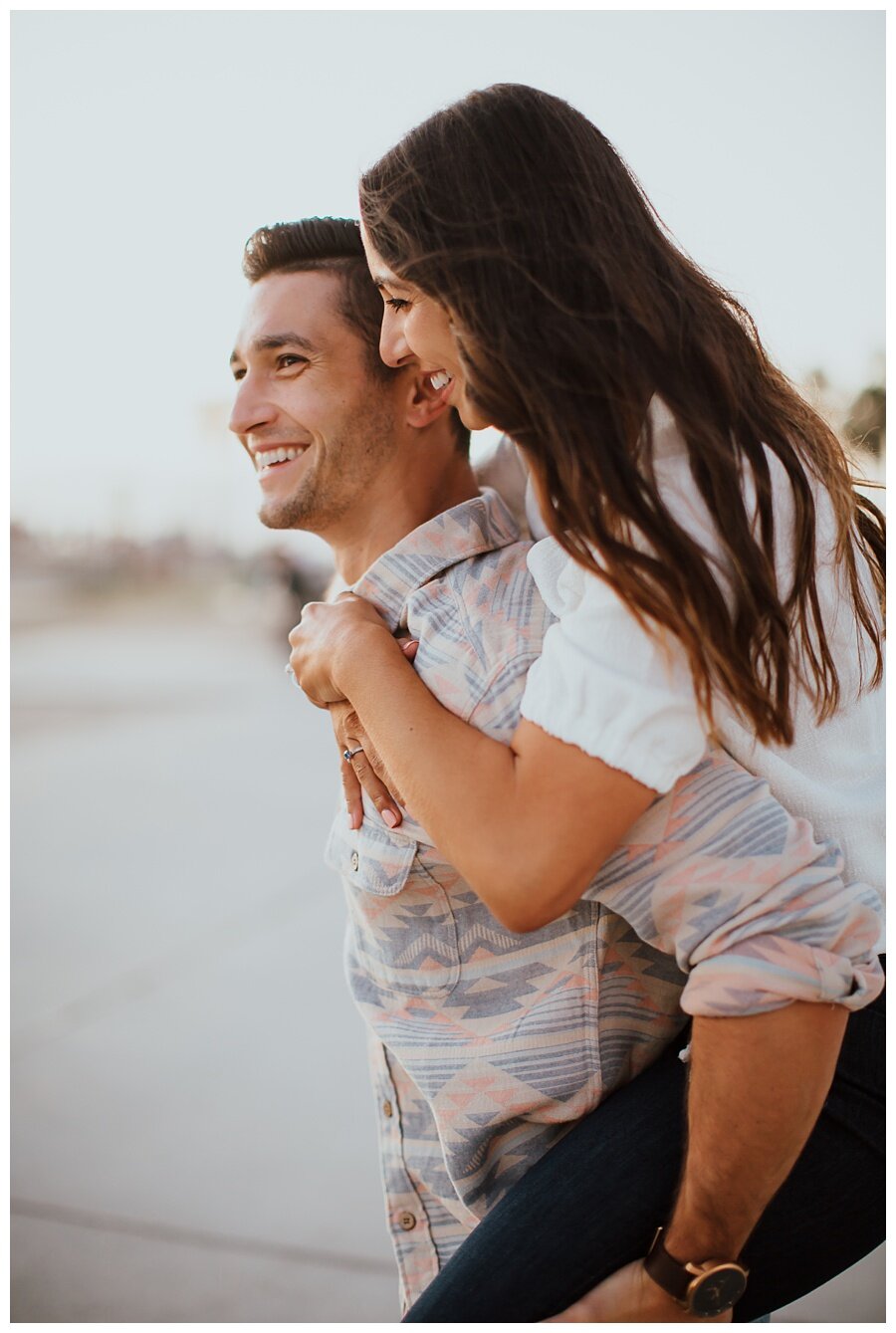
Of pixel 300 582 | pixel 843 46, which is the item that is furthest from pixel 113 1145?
pixel 300 582

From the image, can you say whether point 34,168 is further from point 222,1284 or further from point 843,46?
point 222,1284

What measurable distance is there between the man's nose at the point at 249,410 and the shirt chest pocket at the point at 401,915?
796 millimetres

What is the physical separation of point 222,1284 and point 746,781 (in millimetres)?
2313

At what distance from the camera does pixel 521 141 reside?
139 centimetres

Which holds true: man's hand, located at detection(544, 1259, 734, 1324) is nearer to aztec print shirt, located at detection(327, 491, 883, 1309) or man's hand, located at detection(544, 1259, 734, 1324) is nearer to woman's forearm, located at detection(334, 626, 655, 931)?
aztec print shirt, located at detection(327, 491, 883, 1309)

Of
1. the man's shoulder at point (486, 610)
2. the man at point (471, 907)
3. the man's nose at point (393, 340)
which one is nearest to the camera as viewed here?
the man at point (471, 907)

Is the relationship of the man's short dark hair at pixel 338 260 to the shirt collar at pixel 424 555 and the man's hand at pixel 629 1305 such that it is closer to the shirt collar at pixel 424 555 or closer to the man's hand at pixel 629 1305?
the shirt collar at pixel 424 555

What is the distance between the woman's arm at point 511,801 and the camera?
1239mm

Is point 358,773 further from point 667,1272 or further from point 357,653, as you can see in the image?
point 667,1272

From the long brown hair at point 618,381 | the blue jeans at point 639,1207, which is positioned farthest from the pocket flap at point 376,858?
the long brown hair at point 618,381

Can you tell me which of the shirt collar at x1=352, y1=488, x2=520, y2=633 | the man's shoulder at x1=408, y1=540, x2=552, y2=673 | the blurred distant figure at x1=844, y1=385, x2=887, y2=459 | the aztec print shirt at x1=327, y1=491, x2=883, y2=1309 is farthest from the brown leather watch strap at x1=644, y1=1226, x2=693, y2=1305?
the blurred distant figure at x1=844, y1=385, x2=887, y2=459

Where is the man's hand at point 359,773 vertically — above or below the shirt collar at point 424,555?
below

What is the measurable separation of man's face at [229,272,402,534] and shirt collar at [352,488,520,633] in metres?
0.32

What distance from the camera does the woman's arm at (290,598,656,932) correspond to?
1.24 meters
